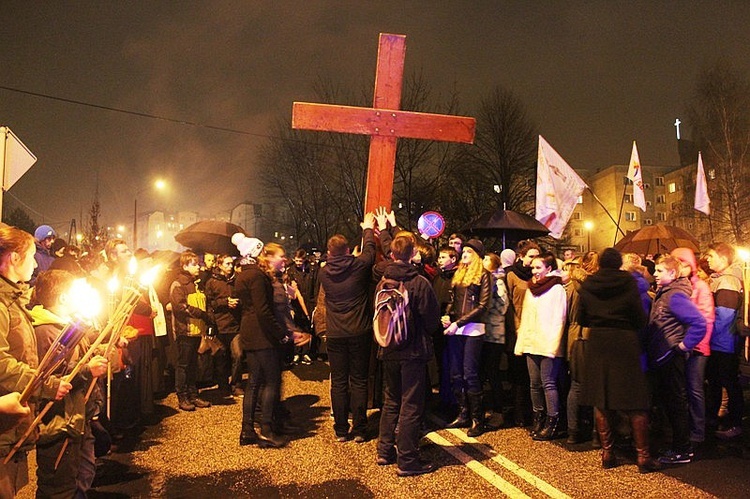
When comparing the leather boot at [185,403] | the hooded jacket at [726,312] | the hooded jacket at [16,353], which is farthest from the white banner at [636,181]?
the hooded jacket at [16,353]

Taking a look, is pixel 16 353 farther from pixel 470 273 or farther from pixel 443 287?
pixel 443 287

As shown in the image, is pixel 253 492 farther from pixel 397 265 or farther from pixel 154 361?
pixel 154 361

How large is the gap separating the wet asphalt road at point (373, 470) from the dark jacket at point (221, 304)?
1831mm

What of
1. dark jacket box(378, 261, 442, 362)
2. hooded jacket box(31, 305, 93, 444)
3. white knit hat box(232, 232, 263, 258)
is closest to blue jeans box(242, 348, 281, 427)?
white knit hat box(232, 232, 263, 258)

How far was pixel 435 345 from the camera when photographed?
753cm

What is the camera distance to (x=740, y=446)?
229 inches

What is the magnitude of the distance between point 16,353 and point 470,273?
452 cm

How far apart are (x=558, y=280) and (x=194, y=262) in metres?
4.86

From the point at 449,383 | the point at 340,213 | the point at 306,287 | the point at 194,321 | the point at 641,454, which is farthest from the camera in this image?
the point at 340,213

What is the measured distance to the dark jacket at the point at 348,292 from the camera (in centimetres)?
607

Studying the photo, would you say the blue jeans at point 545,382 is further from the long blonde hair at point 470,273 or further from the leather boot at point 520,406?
the long blonde hair at point 470,273

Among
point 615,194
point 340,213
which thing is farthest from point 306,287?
point 615,194

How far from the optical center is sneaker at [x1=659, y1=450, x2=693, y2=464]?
536 cm

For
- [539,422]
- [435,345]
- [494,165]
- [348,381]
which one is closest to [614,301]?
[539,422]
